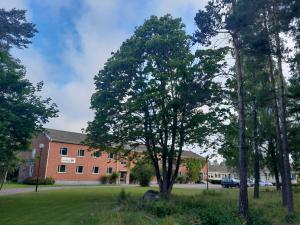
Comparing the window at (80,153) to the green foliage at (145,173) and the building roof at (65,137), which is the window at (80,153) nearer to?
the building roof at (65,137)

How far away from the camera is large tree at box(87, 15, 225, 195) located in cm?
2106

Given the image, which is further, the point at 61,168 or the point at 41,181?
the point at 61,168

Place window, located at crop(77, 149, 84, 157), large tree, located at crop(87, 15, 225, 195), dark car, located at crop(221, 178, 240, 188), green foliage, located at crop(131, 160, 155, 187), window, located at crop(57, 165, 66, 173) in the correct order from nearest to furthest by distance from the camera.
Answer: large tree, located at crop(87, 15, 225, 195), green foliage, located at crop(131, 160, 155, 187), window, located at crop(57, 165, 66, 173), window, located at crop(77, 149, 84, 157), dark car, located at crop(221, 178, 240, 188)

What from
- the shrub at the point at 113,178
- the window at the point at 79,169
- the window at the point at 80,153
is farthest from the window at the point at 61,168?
the shrub at the point at 113,178

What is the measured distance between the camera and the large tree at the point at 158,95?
69.1ft

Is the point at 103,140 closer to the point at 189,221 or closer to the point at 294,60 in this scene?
the point at 189,221

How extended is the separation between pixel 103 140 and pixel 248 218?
43.6 ft

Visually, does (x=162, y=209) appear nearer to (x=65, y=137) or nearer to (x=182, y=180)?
(x=65, y=137)

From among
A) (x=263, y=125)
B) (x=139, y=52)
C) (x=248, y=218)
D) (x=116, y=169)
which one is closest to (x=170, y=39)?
(x=139, y=52)

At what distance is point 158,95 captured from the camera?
833 inches

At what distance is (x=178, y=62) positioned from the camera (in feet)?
67.5

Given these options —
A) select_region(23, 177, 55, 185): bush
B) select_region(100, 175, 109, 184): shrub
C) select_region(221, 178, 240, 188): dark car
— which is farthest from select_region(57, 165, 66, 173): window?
select_region(221, 178, 240, 188): dark car

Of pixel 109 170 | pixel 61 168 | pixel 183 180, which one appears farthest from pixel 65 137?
pixel 183 180

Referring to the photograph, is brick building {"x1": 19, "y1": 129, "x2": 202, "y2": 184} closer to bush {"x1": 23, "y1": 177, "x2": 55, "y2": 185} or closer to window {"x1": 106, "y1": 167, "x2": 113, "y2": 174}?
window {"x1": 106, "y1": 167, "x2": 113, "y2": 174}
